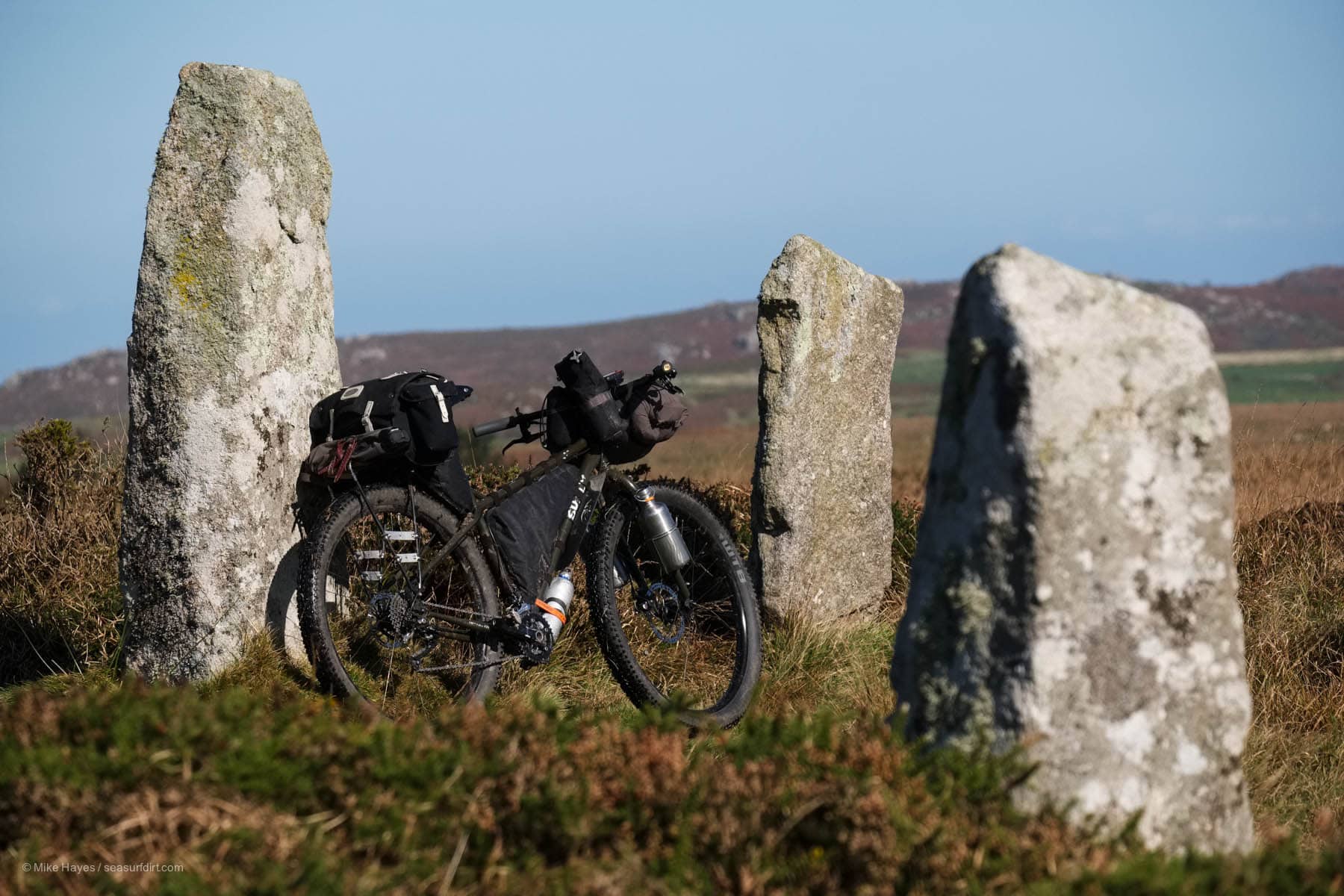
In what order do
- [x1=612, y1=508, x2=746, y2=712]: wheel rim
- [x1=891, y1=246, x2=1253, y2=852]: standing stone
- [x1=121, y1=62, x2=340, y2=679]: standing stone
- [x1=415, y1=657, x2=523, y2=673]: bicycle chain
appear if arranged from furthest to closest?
[x1=612, y1=508, x2=746, y2=712]: wheel rim
[x1=121, y1=62, x2=340, y2=679]: standing stone
[x1=415, y1=657, x2=523, y2=673]: bicycle chain
[x1=891, y1=246, x2=1253, y2=852]: standing stone

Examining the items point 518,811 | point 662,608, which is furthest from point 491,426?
point 518,811

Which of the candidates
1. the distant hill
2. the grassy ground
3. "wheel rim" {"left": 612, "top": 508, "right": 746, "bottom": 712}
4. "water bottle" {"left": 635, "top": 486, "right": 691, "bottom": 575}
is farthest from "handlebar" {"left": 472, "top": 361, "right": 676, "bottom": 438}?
the distant hill

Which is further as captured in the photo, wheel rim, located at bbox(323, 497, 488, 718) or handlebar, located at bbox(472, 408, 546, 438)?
handlebar, located at bbox(472, 408, 546, 438)

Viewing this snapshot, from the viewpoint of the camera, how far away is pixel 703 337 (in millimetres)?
79062

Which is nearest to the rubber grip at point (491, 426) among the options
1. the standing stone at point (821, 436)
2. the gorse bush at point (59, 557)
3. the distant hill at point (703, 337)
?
the standing stone at point (821, 436)

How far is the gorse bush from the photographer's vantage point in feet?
24.6

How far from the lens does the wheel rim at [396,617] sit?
5.66 metres

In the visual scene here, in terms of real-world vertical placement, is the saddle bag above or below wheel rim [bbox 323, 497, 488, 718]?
above

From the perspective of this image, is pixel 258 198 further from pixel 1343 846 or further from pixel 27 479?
pixel 1343 846

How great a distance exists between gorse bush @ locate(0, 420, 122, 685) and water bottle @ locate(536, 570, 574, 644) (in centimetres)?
246

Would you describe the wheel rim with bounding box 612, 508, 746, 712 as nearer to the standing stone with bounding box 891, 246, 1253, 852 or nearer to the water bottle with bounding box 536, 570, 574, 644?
the water bottle with bounding box 536, 570, 574, 644

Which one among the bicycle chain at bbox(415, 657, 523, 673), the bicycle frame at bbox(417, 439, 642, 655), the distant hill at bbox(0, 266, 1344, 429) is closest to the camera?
the bicycle chain at bbox(415, 657, 523, 673)

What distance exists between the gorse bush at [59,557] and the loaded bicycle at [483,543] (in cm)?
181

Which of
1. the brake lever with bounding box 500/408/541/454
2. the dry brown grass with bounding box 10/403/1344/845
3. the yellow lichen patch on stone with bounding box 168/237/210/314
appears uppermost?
the yellow lichen patch on stone with bounding box 168/237/210/314
